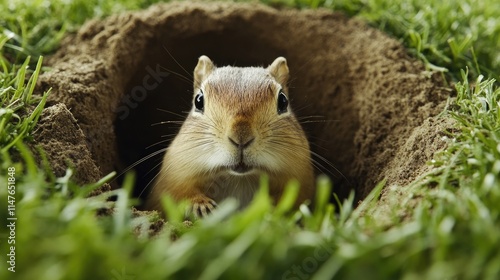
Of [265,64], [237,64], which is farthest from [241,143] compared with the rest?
[237,64]

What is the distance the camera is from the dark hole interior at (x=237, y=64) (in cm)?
584

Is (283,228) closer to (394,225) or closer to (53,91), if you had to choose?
(394,225)

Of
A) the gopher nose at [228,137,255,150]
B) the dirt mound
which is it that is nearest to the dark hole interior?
the dirt mound

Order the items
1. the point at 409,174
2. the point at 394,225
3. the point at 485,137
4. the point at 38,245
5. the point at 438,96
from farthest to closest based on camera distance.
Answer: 1. the point at 438,96
2. the point at 409,174
3. the point at 485,137
4. the point at 394,225
5. the point at 38,245

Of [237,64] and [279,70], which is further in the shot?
[237,64]

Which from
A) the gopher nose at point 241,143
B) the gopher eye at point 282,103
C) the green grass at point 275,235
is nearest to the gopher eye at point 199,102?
the gopher eye at point 282,103

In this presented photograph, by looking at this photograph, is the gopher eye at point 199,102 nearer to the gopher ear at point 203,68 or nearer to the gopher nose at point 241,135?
the gopher ear at point 203,68

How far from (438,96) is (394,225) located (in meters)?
Result: 2.23

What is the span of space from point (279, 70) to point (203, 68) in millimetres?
715

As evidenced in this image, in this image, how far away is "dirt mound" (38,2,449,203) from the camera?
4715 millimetres

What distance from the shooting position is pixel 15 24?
18.2ft

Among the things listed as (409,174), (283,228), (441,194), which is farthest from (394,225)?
(409,174)

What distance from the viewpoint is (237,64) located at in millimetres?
6770

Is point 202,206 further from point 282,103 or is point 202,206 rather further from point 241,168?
point 282,103
